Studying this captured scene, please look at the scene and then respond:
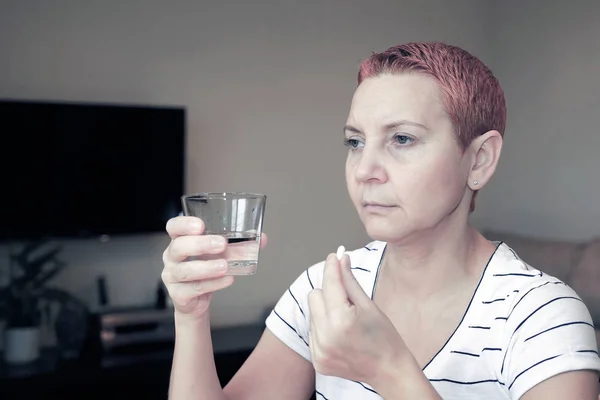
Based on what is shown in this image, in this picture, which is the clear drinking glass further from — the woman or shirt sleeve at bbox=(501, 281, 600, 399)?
shirt sleeve at bbox=(501, 281, 600, 399)

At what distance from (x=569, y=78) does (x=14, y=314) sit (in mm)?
3266

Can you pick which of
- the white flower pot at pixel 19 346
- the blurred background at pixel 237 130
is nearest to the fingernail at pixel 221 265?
the blurred background at pixel 237 130

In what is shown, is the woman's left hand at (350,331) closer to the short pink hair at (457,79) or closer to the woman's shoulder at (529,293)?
the woman's shoulder at (529,293)

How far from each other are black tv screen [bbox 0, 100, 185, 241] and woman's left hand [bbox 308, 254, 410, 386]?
2.48m

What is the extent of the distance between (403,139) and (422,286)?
291 millimetres

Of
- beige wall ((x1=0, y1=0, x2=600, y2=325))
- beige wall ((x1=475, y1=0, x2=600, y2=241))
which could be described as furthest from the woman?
beige wall ((x1=475, y1=0, x2=600, y2=241))

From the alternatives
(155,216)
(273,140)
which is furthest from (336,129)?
(155,216)

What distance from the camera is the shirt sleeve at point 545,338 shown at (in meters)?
0.97

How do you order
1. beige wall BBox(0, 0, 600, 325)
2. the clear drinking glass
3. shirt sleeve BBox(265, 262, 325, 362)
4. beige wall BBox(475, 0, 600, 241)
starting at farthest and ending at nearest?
beige wall BBox(475, 0, 600, 241) → beige wall BBox(0, 0, 600, 325) → shirt sleeve BBox(265, 262, 325, 362) → the clear drinking glass

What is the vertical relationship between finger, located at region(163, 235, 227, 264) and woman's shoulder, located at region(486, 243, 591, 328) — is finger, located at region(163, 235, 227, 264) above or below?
above

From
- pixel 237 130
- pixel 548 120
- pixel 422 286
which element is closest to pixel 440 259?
pixel 422 286

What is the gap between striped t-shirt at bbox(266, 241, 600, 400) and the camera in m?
0.99

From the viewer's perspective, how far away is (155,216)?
3.35 meters

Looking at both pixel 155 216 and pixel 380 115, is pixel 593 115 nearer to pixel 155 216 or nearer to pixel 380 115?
pixel 155 216
